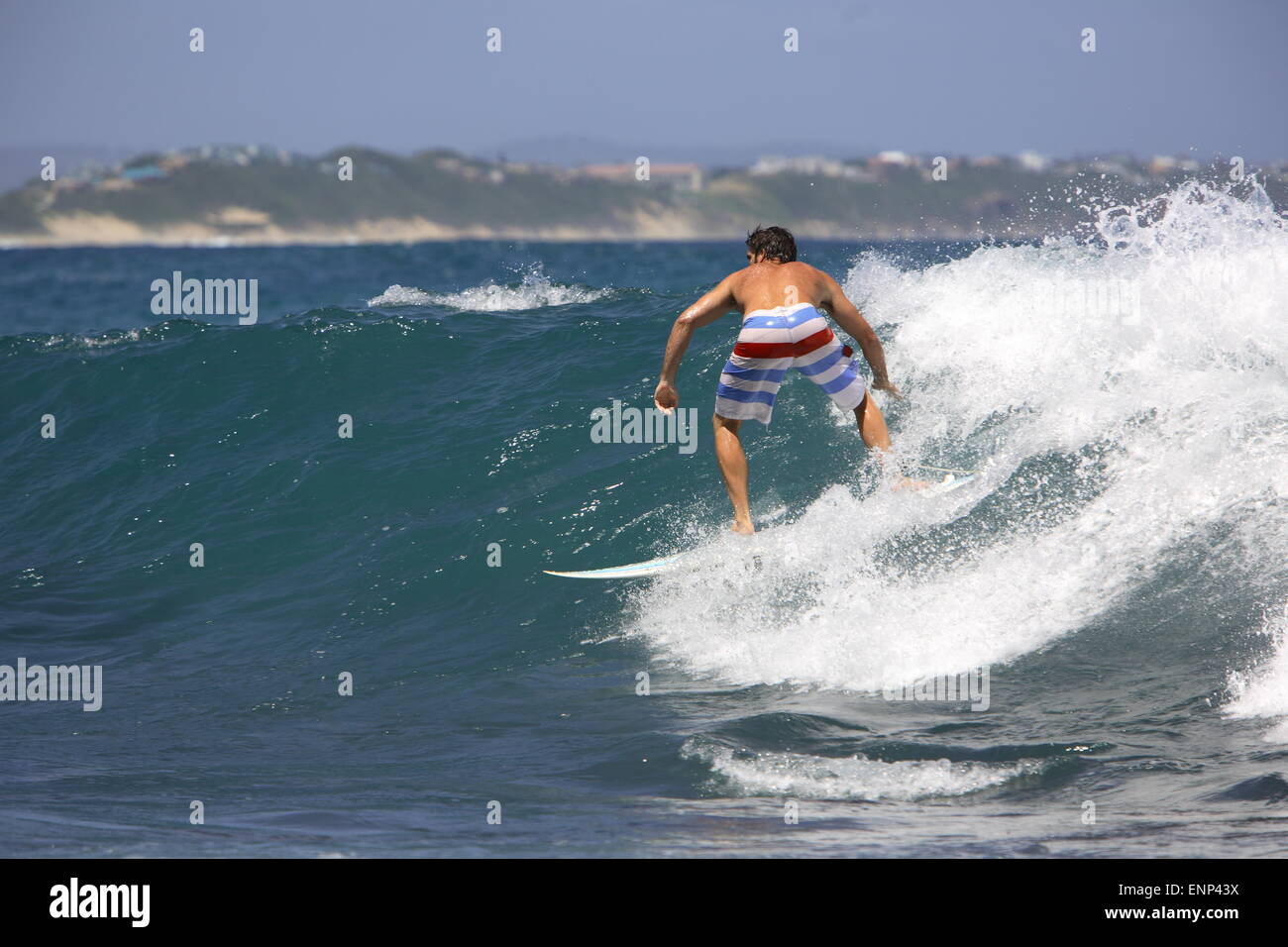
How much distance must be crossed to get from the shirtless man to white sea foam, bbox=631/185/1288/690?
0.60 metres

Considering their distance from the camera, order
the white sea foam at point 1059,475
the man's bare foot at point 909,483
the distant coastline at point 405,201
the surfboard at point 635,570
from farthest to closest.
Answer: the distant coastline at point 405,201 < the surfboard at point 635,570 < the man's bare foot at point 909,483 < the white sea foam at point 1059,475

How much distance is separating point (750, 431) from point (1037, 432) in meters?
2.14

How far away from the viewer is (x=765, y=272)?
681 centimetres

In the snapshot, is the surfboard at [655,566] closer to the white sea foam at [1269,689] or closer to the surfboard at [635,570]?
the surfboard at [635,570]

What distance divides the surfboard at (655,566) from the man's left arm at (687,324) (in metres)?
0.96

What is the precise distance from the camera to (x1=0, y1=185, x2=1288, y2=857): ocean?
480 centimetres

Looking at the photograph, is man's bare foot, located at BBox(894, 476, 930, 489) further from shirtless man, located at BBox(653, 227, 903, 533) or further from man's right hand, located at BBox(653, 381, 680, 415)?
man's right hand, located at BBox(653, 381, 680, 415)

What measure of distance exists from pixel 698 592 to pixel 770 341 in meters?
1.49

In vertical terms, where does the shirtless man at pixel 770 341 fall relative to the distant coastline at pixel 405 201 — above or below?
below

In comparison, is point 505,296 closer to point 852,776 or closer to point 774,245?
point 774,245

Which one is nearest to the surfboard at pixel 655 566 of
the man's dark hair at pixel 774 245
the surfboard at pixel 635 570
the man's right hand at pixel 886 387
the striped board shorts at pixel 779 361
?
the surfboard at pixel 635 570

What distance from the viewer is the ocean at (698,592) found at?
15.8 feet
